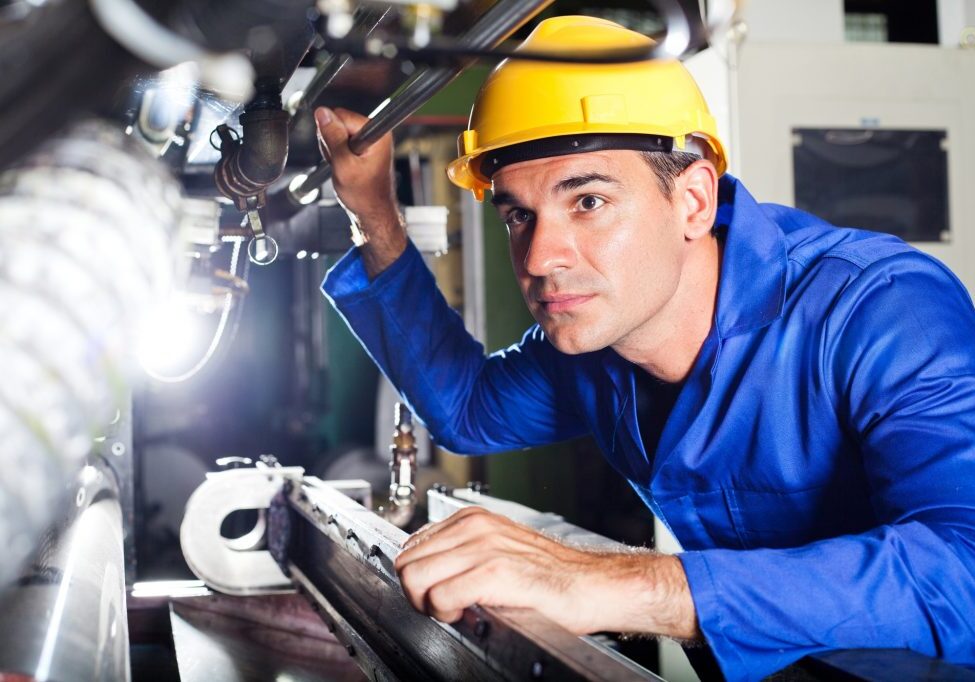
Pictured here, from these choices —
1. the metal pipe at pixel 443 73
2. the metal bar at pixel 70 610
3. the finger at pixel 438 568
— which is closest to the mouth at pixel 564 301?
the metal pipe at pixel 443 73

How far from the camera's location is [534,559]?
2.81 ft

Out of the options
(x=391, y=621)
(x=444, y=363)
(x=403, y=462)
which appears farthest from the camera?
(x=403, y=462)

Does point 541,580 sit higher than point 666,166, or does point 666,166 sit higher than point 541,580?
point 666,166

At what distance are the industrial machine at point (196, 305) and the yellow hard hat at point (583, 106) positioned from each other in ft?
0.56

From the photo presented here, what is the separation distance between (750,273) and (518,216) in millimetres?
322

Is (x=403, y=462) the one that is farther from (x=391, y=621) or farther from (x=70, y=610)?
(x=70, y=610)

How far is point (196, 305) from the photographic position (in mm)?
1519

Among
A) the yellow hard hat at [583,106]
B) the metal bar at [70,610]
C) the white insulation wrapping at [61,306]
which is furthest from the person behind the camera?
the yellow hard hat at [583,106]

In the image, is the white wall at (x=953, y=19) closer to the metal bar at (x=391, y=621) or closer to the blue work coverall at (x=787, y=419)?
the blue work coverall at (x=787, y=419)

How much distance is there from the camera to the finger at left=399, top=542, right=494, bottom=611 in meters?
0.85

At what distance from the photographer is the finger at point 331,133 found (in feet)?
4.13

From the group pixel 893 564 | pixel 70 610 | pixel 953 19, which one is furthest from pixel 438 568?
pixel 953 19

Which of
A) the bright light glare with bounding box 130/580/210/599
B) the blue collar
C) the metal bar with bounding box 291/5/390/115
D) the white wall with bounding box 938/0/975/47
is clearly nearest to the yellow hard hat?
the blue collar

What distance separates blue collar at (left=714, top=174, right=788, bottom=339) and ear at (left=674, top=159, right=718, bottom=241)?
0.13ft
